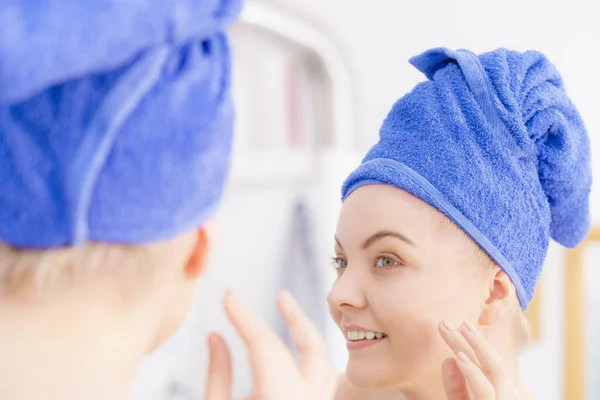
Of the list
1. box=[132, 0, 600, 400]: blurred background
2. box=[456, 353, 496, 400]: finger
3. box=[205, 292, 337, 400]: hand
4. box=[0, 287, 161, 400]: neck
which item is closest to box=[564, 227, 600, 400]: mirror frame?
box=[132, 0, 600, 400]: blurred background

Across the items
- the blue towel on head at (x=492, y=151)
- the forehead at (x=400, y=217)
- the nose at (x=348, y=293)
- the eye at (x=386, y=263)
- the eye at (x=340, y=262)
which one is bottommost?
the nose at (x=348, y=293)

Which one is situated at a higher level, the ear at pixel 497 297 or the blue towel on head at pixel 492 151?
the blue towel on head at pixel 492 151

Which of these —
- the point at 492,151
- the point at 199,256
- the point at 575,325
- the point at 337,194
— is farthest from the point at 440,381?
the point at 575,325

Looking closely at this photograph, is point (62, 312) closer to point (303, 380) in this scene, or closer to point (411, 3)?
point (303, 380)

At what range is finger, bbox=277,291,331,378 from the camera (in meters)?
0.50

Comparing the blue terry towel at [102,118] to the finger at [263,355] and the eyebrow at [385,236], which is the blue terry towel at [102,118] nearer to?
the finger at [263,355]

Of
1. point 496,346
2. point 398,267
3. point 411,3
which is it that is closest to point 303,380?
point 398,267

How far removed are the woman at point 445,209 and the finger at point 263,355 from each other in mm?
216

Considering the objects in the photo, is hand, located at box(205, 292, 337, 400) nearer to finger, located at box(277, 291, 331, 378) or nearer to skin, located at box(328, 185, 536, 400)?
finger, located at box(277, 291, 331, 378)

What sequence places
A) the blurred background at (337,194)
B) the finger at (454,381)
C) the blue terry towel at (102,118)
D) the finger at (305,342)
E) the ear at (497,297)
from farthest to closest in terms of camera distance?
the blurred background at (337,194) → the ear at (497,297) → the finger at (454,381) → the finger at (305,342) → the blue terry towel at (102,118)

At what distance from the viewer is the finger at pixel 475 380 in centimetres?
57

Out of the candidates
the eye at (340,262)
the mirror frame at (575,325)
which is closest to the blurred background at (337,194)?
the mirror frame at (575,325)

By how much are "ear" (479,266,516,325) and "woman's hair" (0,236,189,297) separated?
0.41 metres

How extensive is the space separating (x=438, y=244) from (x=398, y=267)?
46 mm
